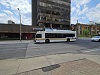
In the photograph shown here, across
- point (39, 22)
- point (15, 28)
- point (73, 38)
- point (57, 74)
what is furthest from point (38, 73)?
point (39, 22)

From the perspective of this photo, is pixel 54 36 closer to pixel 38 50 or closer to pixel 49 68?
pixel 38 50

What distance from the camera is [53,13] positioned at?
7175 cm

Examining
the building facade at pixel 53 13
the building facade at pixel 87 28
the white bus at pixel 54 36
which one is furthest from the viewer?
the building facade at pixel 87 28

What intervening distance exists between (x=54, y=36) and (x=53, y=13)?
41774mm

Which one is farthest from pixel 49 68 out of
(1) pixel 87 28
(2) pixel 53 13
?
(1) pixel 87 28

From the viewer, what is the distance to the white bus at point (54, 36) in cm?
2984

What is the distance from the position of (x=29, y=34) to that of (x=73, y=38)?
23916 mm

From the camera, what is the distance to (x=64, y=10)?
7606 centimetres

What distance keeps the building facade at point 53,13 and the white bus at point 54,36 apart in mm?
33672

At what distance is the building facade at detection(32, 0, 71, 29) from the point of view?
219 feet

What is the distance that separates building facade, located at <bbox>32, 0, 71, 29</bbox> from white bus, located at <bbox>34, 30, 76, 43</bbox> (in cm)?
3367

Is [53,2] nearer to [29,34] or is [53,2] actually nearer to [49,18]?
[49,18]

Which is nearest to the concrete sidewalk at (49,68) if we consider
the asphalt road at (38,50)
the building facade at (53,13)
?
the asphalt road at (38,50)

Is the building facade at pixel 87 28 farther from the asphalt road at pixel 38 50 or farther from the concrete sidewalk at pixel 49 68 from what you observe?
the concrete sidewalk at pixel 49 68
